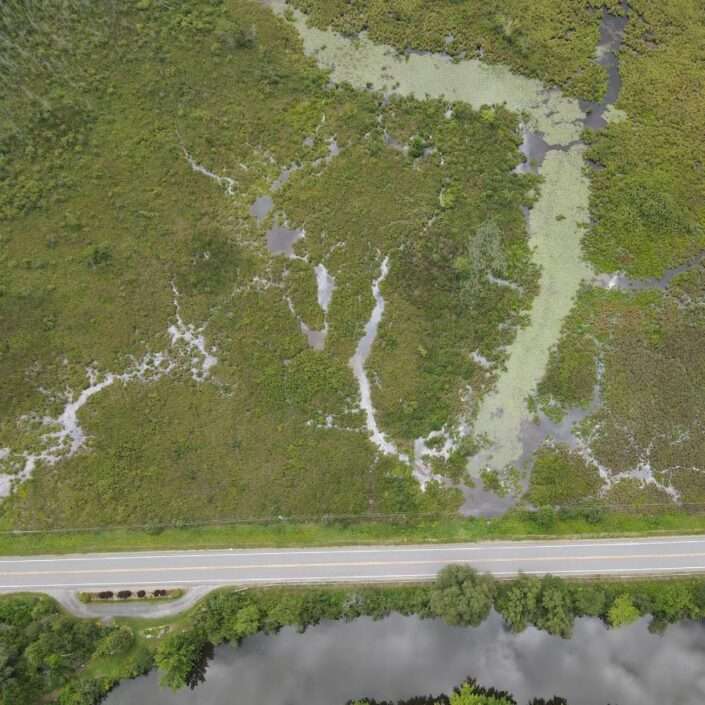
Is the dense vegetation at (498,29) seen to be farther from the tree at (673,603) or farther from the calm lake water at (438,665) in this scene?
the calm lake water at (438,665)

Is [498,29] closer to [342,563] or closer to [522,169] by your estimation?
[522,169]

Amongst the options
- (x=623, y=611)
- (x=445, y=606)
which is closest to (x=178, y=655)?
(x=445, y=606)

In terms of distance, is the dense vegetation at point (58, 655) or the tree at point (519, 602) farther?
the tree at point (519, 602)

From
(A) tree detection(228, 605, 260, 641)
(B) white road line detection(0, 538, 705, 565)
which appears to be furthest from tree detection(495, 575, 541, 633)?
(A) tree detection(228, 605, 260, 641)

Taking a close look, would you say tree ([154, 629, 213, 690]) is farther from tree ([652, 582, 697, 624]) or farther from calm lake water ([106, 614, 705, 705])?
tree ([652, 582, 697, 624])

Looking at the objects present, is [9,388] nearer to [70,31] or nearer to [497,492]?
[70,31]

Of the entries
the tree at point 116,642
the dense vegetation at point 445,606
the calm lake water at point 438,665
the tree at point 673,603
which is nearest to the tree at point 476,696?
the calm lake water at point 438,665
